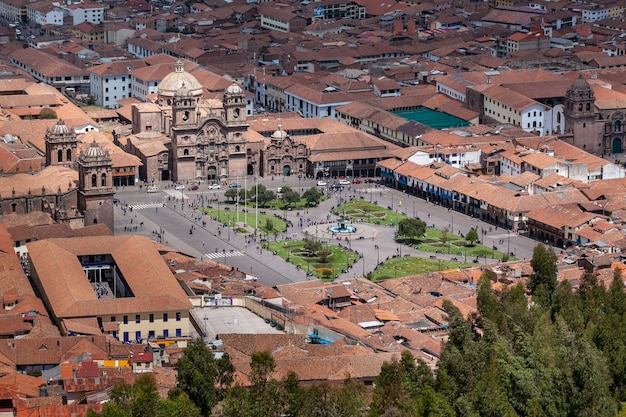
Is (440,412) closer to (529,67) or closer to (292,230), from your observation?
(292,230)

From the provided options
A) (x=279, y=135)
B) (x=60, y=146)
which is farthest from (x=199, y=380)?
(x=279, y=135)

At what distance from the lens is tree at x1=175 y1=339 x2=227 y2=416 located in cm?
6519

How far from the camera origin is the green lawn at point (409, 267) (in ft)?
309

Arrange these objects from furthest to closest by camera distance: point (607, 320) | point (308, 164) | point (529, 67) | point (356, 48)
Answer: point (356, 48) → point (529, 67) → point (308, 164) → point (607, 320)

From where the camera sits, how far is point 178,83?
124m

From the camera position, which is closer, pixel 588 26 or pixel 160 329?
pixel 160 329

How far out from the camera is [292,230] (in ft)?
344

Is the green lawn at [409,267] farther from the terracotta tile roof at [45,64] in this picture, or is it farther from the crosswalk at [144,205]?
the terracotta tile roof at [45,64]

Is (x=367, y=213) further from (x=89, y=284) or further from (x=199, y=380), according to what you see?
(x=199, y=380)

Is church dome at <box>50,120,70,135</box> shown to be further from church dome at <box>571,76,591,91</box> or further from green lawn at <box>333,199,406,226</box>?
church dome at <box>571,76,591,91</box>

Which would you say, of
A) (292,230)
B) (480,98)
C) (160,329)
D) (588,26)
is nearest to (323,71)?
(480,98)

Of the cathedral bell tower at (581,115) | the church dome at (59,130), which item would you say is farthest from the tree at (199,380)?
the cathedral bell tower at (581,115)

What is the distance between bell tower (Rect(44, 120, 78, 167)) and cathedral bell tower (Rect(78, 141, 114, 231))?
6.90 metres

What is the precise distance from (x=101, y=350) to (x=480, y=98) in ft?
218
